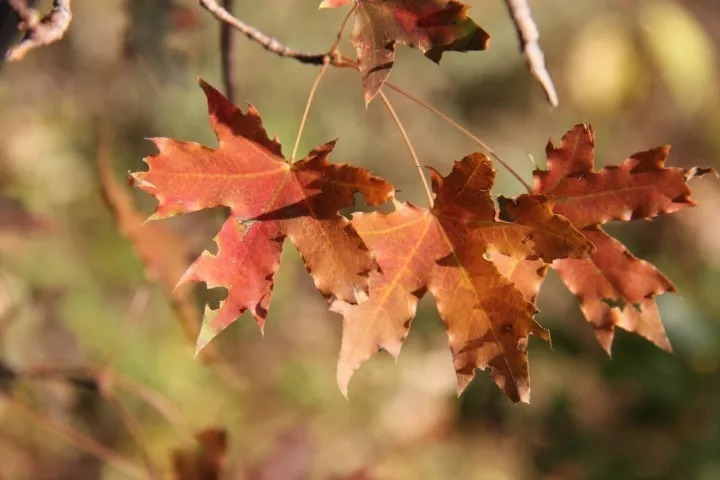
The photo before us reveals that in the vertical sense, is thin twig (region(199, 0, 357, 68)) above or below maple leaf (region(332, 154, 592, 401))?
above

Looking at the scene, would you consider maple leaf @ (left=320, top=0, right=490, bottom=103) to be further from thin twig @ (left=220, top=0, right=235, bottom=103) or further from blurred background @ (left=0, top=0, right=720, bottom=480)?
blurred background @ (left=0, top=0, right=720, bottom=480)

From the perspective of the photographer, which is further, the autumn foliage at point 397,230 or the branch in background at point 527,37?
the branch in background at point 527,37

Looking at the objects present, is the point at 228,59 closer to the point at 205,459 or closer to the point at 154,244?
the point at 154,244

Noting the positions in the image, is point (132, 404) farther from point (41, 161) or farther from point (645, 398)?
point (645, 398)

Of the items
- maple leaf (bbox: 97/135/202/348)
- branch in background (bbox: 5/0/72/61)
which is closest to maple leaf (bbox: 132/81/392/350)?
branch in background (bbox: 5/0/72/61)

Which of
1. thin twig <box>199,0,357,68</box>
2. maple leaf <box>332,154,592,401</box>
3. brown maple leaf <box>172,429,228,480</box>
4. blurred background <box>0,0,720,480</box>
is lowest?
blurred background <box>0,0,720,480</box>

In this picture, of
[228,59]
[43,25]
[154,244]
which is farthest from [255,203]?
[154,244]

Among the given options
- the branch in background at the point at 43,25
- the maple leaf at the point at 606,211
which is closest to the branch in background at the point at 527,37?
the maple leaf at the point at 606,211

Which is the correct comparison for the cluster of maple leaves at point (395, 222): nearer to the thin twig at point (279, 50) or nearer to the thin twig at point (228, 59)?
the thin twig at point (279, 50)
